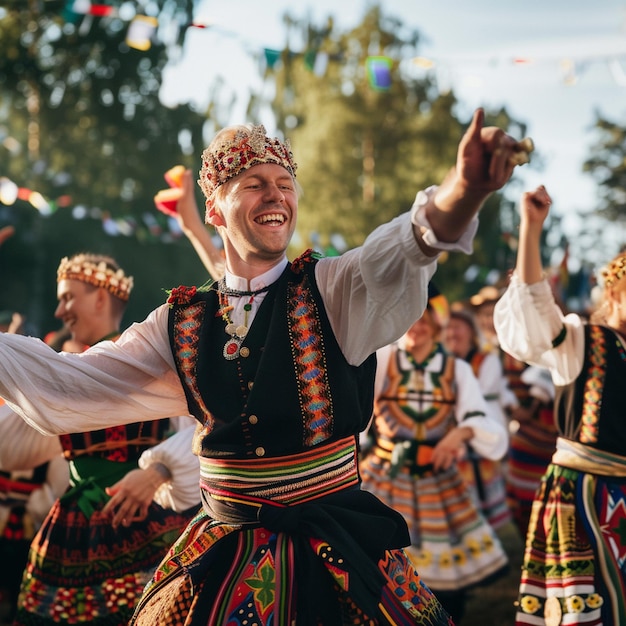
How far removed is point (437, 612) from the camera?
264 cm

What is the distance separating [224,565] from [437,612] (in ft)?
1.94

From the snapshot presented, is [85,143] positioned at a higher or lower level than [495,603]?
higher

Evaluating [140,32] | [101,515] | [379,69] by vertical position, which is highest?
[140,32]

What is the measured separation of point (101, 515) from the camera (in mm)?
4113

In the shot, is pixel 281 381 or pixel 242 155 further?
pixel 242 155

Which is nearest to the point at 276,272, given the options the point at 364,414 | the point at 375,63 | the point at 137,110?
the point at 364,414

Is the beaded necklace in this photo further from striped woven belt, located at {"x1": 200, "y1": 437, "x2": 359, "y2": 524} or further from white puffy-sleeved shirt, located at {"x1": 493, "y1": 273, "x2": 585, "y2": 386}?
white puffy-sleeved shirt, located at {"x1": 493, "y1": 273, "x2": 585, "y2": 386}

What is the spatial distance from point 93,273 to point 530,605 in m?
2.42

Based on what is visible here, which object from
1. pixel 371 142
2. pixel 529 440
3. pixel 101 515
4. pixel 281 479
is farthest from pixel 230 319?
pixel 371 142

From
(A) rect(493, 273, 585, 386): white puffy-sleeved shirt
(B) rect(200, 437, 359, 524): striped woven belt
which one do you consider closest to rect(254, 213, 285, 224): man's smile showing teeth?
→ (B) rect(200, 437, 359, 524): striped woven belt

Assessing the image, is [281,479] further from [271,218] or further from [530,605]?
[530,605]

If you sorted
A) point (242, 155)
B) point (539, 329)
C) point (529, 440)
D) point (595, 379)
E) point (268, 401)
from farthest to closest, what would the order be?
point (529, 440), point (595, 379), point (539, 329), point (242, 155), point (268, 401)

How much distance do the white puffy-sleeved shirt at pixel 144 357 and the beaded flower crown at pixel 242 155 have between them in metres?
0.30

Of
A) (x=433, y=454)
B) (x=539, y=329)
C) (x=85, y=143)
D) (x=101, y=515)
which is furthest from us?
(x=85, y=143)
